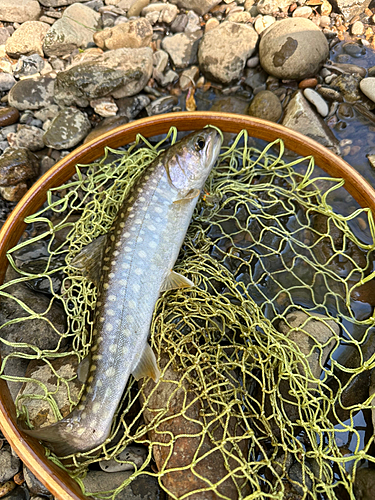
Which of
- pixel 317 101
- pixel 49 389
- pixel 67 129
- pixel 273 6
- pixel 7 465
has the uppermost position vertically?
pixel 273 6

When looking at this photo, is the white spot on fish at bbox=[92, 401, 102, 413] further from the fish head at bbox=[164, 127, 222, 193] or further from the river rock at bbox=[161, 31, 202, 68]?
the river rock at bbox=[161, 31, 202, 68]

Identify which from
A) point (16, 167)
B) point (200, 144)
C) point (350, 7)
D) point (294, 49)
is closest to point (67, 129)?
point (16, 167)

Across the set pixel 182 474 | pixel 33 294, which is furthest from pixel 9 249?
pixel 182 474

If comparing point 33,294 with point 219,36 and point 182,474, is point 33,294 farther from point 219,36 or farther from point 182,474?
point 219,36

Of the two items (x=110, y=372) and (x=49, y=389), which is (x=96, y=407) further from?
(x=49, y=389)

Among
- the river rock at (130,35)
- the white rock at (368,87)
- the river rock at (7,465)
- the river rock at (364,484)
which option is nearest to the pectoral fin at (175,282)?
the river rock at (364,484)
